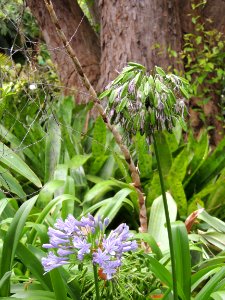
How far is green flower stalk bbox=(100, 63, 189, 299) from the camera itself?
5.71 ft

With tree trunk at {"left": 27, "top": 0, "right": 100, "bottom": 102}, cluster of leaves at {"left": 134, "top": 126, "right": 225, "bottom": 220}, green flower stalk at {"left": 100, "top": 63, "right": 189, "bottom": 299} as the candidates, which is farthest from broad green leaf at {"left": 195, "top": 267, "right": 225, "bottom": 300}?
tree trunk at {"left": 27, "top": 0, "right": 100, "bottom": 102}

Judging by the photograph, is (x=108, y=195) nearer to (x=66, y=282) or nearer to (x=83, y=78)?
(x=83, y=78)

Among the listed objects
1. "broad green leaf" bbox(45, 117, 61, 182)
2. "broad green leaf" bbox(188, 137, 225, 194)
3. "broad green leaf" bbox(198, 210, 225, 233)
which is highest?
"broad green leaf" bbox(45, 117, 61, 182)

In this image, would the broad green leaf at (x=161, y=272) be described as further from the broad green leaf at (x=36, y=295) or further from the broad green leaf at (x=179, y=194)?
the broad green leaf at (x=179, y=194)

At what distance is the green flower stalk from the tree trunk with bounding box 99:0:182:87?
3236mm

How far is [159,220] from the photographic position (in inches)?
130

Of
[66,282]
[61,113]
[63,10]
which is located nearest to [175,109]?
A: [66,282]

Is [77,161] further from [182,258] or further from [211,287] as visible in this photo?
[211,287]

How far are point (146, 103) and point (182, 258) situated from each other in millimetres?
727

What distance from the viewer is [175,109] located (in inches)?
72.9

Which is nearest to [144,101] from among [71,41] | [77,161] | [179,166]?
[179,166]

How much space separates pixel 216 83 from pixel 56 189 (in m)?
2.57

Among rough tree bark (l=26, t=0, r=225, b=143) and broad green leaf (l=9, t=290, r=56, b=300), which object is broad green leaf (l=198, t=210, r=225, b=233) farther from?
rough tree bark (l=26, t=0, r=225, b=143)

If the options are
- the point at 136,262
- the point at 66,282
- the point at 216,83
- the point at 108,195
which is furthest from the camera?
the point at 216,83
